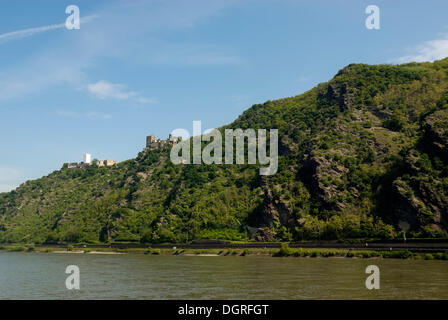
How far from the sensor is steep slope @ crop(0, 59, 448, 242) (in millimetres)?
93750

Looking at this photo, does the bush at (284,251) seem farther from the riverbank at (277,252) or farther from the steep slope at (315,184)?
the steep slope at (315,184)

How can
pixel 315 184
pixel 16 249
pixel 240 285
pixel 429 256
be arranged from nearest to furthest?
1. pixel 240 285
2. pixel 429 256
3. pixel 315 184
4. pixel 16 249

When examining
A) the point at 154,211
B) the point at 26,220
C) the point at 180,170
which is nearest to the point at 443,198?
the point at 154,211

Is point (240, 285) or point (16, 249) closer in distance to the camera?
point (240, 285)

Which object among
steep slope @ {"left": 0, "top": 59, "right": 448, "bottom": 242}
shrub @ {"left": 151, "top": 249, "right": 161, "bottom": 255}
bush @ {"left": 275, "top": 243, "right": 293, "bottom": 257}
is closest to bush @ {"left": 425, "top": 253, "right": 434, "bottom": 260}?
steep slope @ {"left": 0, "top": 59, "right": 448, "bottom": 242}

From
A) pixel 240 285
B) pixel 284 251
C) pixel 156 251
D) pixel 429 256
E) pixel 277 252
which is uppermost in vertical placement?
pixel 240 285

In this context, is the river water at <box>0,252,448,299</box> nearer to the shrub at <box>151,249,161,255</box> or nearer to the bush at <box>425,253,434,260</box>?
the bush at <box>425,253,434,260</box>

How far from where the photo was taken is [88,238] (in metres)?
152

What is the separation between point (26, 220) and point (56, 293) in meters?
168

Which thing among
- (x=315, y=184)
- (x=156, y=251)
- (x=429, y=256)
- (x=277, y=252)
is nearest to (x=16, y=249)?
(x=156, y=251)

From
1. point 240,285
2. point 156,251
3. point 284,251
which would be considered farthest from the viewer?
point 156,251

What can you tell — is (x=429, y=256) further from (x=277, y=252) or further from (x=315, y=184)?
(x=315, y=184)

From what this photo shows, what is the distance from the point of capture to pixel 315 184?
372ft

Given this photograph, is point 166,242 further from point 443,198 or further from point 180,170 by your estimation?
point 443,198
